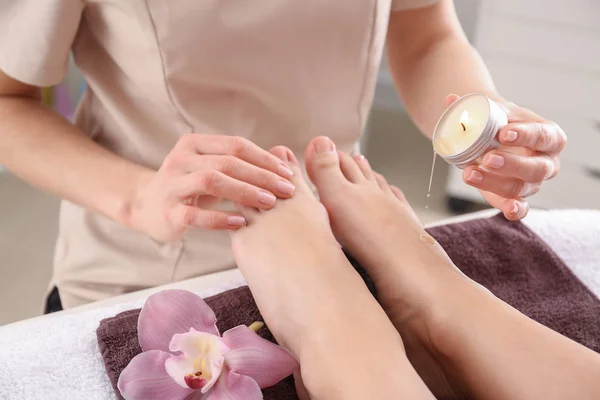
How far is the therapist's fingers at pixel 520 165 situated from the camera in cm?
56

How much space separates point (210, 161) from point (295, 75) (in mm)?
191

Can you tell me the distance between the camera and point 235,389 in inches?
20.0

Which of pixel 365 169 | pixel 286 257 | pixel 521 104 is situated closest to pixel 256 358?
pixel 286 257

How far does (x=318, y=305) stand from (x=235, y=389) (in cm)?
13

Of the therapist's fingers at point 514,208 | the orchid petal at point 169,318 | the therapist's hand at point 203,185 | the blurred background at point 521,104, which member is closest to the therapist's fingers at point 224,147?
the therapist's hand at point 203,185

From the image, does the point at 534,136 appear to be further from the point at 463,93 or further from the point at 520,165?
the point at 463,93

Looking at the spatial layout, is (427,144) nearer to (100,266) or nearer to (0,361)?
(100,266)

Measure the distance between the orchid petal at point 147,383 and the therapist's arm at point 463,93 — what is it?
0.33 metres

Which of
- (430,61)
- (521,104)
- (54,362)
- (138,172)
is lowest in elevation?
(521,104)

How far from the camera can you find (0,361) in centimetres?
58

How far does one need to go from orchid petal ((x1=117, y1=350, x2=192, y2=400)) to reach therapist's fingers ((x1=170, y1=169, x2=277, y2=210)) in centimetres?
17

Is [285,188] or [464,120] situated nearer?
[464,120]

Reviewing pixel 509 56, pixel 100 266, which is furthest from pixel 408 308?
pixel 509 56

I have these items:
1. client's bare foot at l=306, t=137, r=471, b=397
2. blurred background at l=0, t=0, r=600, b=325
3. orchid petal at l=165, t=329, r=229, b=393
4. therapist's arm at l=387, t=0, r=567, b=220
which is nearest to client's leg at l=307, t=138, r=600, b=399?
client's bare foot at l=306, t=137, r=471, b=397
